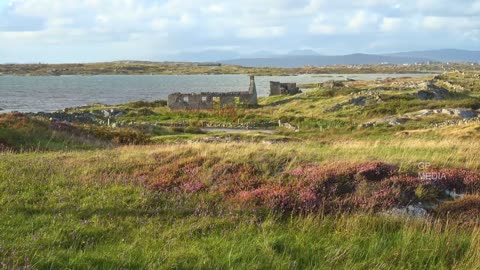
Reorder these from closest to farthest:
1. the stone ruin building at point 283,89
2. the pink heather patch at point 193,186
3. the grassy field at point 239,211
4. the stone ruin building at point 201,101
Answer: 1. the grassy field at point 239,211
2. the pink heather patch at point 193,186
3. the stone ruin building at point 201,101
4. the stone ruin building at point 283,89

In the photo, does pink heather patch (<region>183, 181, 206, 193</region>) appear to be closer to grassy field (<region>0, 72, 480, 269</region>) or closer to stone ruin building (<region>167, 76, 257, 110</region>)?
grassy field (<region>0, 72, 480, 269</region>)

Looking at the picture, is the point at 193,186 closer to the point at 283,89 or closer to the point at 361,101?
the point at 361,101

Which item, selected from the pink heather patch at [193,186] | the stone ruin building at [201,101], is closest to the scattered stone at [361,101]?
the stone ruin building at [201,101]

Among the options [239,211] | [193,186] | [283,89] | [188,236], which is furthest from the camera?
[283,89]

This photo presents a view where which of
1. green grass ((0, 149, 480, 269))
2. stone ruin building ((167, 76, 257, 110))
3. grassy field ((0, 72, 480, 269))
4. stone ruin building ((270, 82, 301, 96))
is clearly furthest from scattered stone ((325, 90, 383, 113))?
green grass ((0, 149, 480, 269))

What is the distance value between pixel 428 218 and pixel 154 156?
731cm

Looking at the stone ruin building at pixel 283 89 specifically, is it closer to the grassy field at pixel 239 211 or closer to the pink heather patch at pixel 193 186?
the grassy field at pixel 239 211

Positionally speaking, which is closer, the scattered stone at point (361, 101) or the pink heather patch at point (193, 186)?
the pink heather patch at point (193, 186)

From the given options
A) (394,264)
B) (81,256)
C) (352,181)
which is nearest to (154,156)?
(352,181)

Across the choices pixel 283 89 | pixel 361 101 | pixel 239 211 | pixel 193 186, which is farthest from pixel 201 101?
pixel 239 211

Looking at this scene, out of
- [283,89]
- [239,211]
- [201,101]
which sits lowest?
[201,101]

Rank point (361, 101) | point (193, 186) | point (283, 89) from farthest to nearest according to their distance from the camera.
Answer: point (283, 89) < point (361, 101) < point (193, 186)

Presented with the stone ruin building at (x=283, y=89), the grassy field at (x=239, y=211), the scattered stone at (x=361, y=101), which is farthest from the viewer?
the stone ruin building at (x=283, y=89)

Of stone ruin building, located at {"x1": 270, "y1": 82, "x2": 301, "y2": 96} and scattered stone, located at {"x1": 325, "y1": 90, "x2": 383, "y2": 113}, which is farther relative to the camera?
stone ruin building, located at {"x1": 270, "y1": 82, "x2": 301, "y2": 96}
